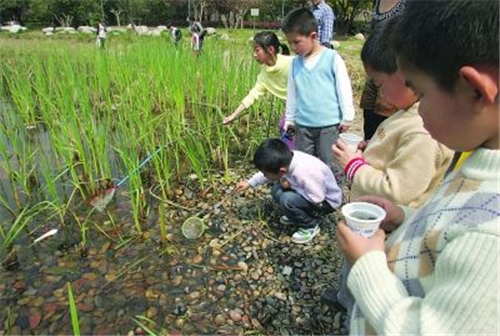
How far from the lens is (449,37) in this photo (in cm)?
59

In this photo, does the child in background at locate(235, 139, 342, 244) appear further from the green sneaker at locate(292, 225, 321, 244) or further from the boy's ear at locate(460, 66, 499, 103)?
the boy's ear at locate(460, 66, 499, 103)

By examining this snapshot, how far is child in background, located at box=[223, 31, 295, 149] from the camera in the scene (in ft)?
9.75

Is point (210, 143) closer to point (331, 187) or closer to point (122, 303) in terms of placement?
point (331, 187)

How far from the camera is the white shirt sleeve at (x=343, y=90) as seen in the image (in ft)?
8.05

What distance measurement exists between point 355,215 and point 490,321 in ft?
1.65

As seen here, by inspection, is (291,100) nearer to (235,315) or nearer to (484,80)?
(235,315)

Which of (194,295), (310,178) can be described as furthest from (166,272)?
(310,178)

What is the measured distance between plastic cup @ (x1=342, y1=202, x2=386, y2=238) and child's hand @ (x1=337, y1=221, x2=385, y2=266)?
2 cm

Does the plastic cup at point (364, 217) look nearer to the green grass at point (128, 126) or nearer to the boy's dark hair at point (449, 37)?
the boy's dark hair at point (449, 37)

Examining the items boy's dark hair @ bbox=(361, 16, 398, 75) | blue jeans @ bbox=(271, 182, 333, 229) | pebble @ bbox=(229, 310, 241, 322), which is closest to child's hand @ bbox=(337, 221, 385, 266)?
boy's dark hair @ bbox=(361, 16, 398, 75)

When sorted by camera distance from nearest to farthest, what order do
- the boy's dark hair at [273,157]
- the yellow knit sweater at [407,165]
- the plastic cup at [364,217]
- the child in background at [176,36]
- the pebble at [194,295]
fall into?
the plastic cup at [364,217] → the yellow knit sweater at [407,165] → the pebble at [194,295] → the boy's dark hair at [273,157] → the child in background at [176,36]

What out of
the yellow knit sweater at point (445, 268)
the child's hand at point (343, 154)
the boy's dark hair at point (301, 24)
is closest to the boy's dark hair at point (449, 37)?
the yellow knit sweater at point (445, 268)

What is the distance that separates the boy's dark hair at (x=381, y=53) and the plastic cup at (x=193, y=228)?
1.47 meters

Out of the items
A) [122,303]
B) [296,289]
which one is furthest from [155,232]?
[296,289]
